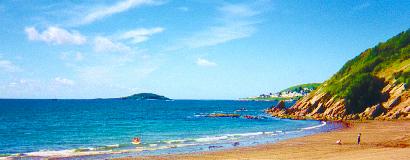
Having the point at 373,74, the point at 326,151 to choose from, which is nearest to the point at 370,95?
the point at 373,74

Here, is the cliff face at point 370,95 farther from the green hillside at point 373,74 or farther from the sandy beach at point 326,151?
the sandy beach at point 326,151

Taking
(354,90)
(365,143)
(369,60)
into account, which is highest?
(369,60)

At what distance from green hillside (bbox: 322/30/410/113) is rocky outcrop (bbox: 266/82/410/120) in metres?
1.93

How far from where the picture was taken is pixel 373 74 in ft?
398

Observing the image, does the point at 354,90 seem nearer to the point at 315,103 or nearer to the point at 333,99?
the point at 333,99

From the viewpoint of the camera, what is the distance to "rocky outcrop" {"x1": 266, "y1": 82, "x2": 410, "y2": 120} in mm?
94625

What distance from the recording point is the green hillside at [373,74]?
10669 centimetres

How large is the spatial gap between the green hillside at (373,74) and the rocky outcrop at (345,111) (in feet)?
6.34

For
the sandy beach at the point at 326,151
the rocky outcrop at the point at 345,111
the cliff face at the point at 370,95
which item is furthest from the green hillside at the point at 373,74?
the sandy beach at the point at 326,151

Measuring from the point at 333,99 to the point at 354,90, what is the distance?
6876 millimetres

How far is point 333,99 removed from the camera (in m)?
113

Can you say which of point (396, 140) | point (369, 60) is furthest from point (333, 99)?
point (396, 140)

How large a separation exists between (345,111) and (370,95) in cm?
882

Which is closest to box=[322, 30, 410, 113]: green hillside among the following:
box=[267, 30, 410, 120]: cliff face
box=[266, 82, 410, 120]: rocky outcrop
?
box=[267, 30, 410, 120]: cliff face
